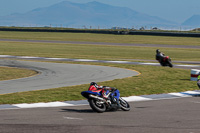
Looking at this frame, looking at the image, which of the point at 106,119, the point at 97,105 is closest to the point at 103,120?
the point at 106,119

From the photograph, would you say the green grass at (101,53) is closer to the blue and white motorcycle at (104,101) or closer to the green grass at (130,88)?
the green grass at (130,88)

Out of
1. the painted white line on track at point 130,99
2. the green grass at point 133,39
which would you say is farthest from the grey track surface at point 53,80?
the green grass at point 133,39

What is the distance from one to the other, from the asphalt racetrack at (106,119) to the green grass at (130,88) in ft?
7.51

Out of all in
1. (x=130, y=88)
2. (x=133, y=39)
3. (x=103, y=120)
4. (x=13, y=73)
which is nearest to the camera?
(x=103, y=120)

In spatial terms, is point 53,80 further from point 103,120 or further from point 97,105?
point 103,120

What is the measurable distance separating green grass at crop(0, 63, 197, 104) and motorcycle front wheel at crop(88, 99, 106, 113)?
3490 millimetres

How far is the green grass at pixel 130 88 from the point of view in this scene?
55.6 feet

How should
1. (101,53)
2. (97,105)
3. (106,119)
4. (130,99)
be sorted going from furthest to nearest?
(101,53) < (130,99) < (97,105) < (106,119)

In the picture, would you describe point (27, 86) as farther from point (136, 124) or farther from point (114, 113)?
point (136, 124)

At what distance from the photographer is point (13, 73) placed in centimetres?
2755

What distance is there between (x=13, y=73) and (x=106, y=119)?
16246 millimetres

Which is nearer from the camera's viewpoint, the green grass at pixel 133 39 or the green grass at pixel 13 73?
the green grass at pixel 13 73

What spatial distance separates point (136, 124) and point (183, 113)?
2.66 meters

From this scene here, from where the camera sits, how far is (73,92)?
61.4 ft
